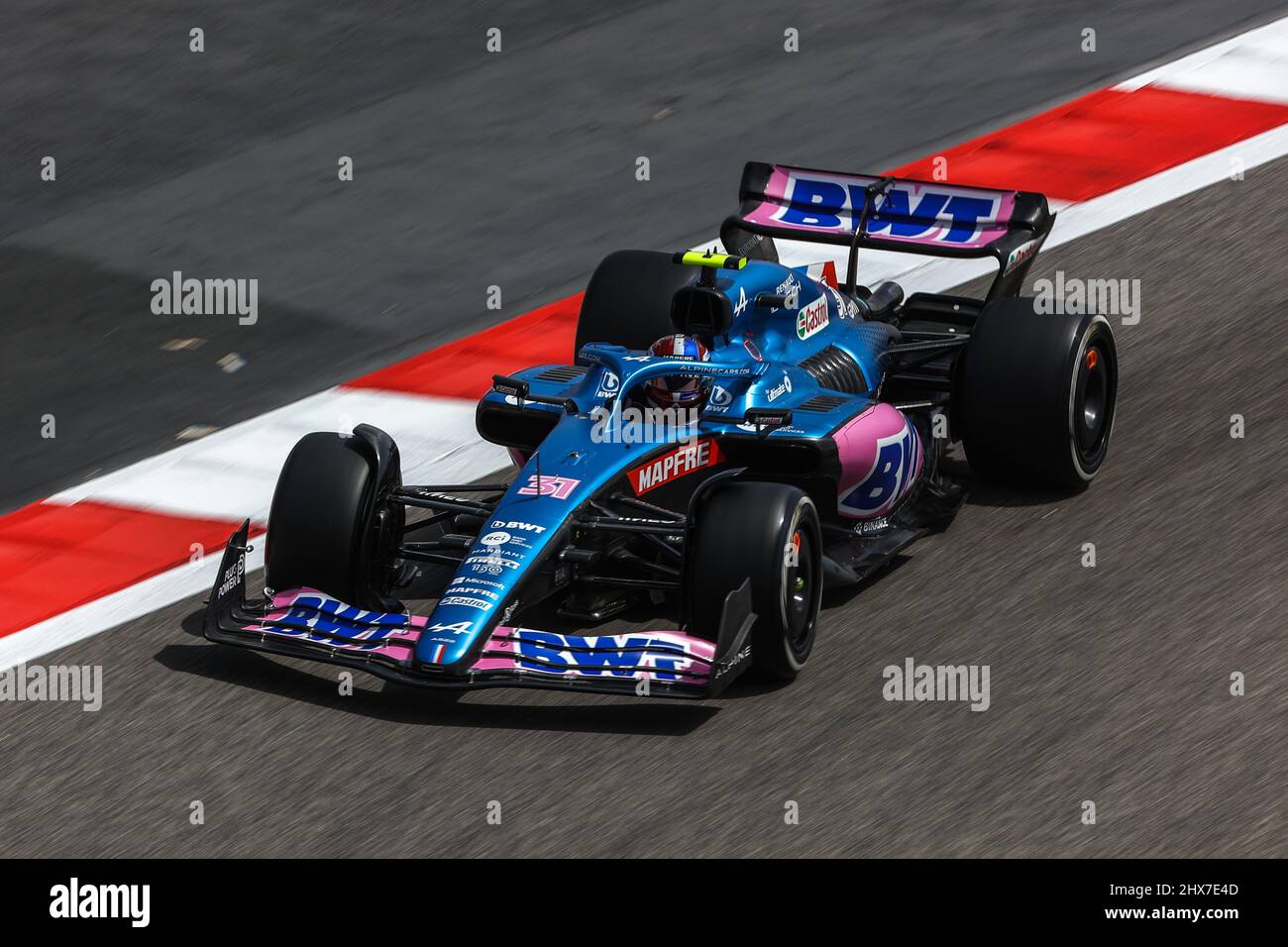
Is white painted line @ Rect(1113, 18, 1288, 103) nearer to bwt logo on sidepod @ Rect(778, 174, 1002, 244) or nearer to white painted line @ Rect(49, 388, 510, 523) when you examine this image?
bwt logo on sidepod @ Rect(778, 174, 1002, 244)

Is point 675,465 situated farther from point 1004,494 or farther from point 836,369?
point 1004,494

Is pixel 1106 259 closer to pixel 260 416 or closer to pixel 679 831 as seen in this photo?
pixel 260 416

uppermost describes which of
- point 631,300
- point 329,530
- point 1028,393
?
point 631,300

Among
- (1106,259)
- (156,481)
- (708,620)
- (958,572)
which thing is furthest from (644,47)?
(708,620)

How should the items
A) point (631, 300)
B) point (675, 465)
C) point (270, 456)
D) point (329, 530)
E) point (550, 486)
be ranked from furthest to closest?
point (270, 456), point (631, 300), point (675, 465), point (329, 530), point (550, 486)

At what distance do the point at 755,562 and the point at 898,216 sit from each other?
3187 millimetres

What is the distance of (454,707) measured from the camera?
7.62 metres

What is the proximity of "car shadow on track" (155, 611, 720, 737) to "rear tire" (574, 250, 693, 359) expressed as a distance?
2.45 m

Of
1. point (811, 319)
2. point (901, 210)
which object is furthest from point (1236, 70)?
point (811, 319)

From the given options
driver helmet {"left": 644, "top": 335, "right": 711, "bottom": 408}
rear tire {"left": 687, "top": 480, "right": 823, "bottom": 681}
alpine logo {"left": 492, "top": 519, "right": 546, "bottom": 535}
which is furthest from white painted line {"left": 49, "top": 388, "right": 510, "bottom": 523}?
rear tire {"left": 687, "top": 480, "right": 823, "bottom": 681}

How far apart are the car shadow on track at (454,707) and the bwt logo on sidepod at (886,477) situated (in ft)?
4.37

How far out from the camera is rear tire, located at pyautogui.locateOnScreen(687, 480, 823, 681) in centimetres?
732

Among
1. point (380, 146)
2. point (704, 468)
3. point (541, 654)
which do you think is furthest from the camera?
point (380, 146)

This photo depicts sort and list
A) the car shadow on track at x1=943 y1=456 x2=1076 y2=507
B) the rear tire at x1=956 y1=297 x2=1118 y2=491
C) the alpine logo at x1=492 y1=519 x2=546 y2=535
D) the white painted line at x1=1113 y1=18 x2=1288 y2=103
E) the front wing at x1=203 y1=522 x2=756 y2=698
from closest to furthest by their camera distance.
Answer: the front wing at x1=203 y1=522 x2=756 y2=698 → the alpine logo at x1=492 y1=519 x2=546 y2=535 → the rear tire at x1=956 y1=297 x2=1118 y2=491 → the car shadow on track at x1=943 y1=456 x2=1076 y2=507 → the white painted line at x1=1113 y1=18 x2=1288 y2=103
